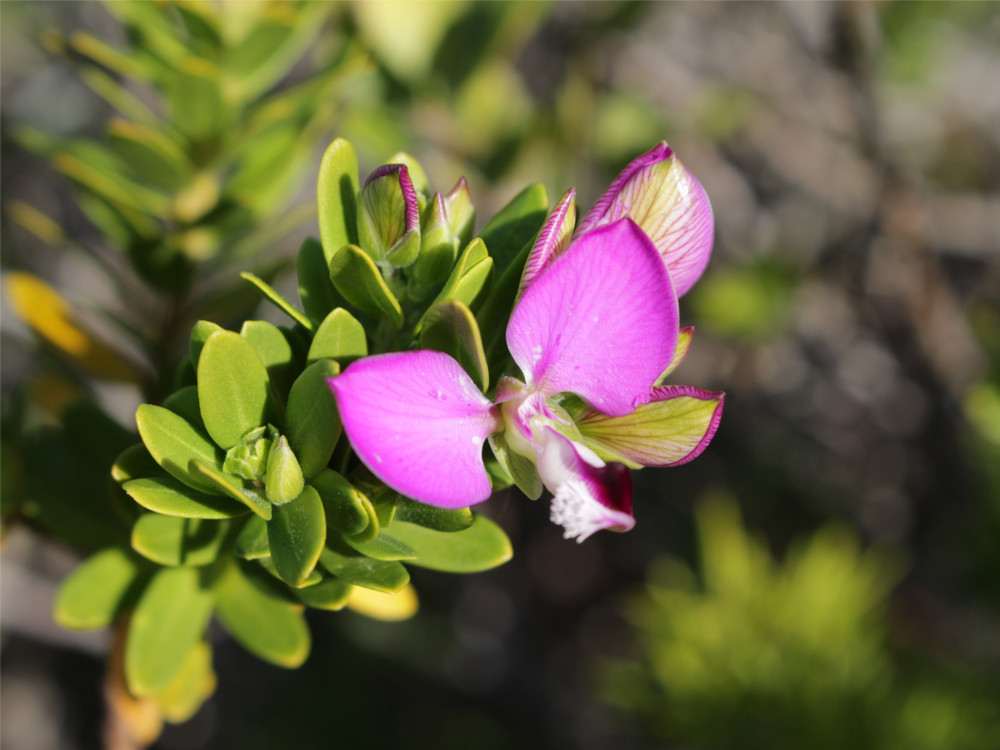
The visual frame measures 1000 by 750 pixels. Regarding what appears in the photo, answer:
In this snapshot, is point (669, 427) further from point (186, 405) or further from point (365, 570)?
point (186, 405)

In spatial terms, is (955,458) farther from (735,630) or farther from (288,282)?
(288,282)

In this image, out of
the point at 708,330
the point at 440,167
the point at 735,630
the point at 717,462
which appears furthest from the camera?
the point at 717,462

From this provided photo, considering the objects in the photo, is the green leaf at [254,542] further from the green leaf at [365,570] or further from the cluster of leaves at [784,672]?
the cluster of leaves at [784,672]

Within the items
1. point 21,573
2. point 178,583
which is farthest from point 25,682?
point 178,583

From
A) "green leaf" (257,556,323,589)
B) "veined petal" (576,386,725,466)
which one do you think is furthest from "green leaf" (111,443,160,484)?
"veined petal" (576,386,725,466)

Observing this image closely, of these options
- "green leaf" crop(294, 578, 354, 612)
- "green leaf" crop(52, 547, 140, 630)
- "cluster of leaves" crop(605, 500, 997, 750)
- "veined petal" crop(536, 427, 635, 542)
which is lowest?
"cluster of leaves" crop(605, 500, 997, 750)

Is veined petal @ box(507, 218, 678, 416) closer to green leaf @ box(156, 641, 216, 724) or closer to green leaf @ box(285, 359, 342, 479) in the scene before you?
green leaf @ box(285, 359, 342, 479)

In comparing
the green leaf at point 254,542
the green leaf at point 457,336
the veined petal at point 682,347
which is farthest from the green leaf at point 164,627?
the veined petal at point 682,347
